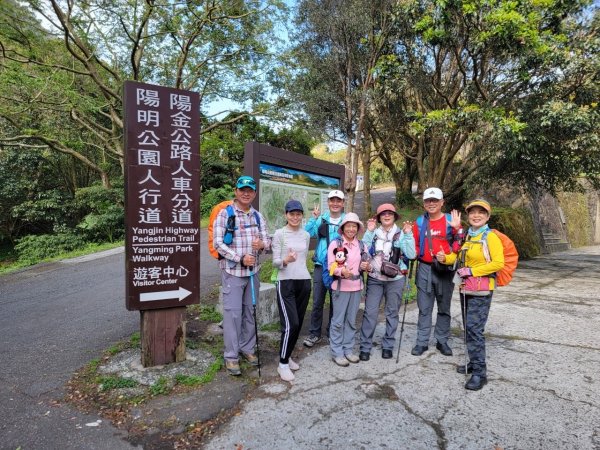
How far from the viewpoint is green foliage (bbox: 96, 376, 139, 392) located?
11.1 ft

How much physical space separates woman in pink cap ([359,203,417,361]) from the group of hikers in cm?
1

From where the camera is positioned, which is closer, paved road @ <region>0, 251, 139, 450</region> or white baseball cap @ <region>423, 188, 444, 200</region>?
paved road @ <region>0, 251, 139, 450</region>

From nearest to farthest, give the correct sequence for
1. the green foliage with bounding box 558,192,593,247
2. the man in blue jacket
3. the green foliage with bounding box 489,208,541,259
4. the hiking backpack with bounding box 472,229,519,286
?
the hiking backpack with bounding box 472,229,519,286 → the man in blue jacket → the green foliage with bounding box 489,208,541,259 → the green foliage with bounding box 558,192,593,247

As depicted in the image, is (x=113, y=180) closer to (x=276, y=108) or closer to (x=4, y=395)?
(x=276, y=108)

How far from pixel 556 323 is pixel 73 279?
8.91 metres

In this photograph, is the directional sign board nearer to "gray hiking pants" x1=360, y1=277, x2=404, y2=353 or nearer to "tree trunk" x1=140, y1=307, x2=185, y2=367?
"tree trunk" x1=140, y1=307, x2=185, y2=367

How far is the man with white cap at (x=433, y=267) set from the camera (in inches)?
156

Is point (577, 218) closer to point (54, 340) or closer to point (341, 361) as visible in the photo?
point (341, 361)

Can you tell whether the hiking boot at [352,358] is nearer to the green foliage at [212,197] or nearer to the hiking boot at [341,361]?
the hiking boot at [341,361]

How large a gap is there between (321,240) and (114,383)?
250 cm

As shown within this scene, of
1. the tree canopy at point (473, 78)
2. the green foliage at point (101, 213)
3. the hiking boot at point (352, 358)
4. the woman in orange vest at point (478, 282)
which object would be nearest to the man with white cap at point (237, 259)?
the hiking boot at point (352, 358)

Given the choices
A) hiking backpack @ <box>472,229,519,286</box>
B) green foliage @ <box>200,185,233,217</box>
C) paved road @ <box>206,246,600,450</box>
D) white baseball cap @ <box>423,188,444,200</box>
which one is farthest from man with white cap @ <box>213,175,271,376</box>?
green foliage @ <box>200,185,233,217</box>

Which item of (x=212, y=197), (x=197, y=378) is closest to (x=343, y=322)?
(x=197, y=378)

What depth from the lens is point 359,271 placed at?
→ 3977 millimetres
